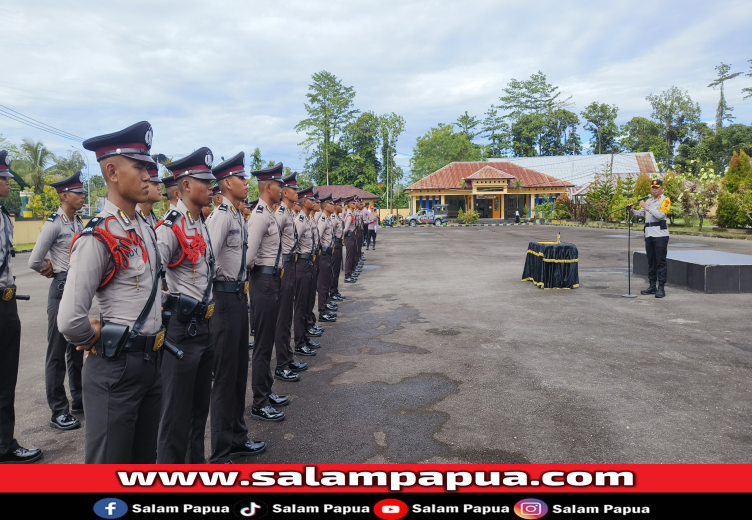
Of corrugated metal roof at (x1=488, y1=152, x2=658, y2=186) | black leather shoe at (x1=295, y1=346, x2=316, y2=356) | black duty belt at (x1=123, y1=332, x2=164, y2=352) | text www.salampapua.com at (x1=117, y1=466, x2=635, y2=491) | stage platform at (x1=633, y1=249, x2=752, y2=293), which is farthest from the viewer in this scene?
corrugated metal roof at (x1=488, y1=152, x2=658, y2=186)

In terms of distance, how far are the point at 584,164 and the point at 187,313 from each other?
197 ft

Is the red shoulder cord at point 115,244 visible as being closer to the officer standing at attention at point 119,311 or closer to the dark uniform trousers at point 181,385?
the officer standing at attention at point 119,311

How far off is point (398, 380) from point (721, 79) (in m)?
77.9

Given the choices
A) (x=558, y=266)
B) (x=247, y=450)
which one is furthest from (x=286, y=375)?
(x=558, y=266)

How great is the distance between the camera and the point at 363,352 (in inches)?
258

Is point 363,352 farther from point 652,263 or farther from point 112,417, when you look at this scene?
point 652,263

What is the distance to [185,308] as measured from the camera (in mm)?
3074

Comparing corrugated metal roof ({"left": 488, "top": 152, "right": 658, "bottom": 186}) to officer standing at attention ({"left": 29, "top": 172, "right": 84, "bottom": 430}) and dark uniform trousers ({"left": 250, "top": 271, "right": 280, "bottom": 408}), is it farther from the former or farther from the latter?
officer standing at attention ({"left": 29, "top": 172, "right": 84, "bottom": 430})

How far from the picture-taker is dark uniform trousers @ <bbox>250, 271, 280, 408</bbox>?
180 inches

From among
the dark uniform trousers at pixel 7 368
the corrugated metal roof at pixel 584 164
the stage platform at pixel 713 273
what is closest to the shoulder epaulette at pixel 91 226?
the dark uniform trousers at pixel 7 368

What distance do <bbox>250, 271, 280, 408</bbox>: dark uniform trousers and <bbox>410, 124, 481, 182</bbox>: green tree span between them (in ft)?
201

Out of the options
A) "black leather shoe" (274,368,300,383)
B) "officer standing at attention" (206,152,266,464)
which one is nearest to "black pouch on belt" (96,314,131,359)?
"officer standing at attention" (206,152,266,464)

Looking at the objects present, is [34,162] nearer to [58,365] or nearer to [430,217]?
[430,217]
